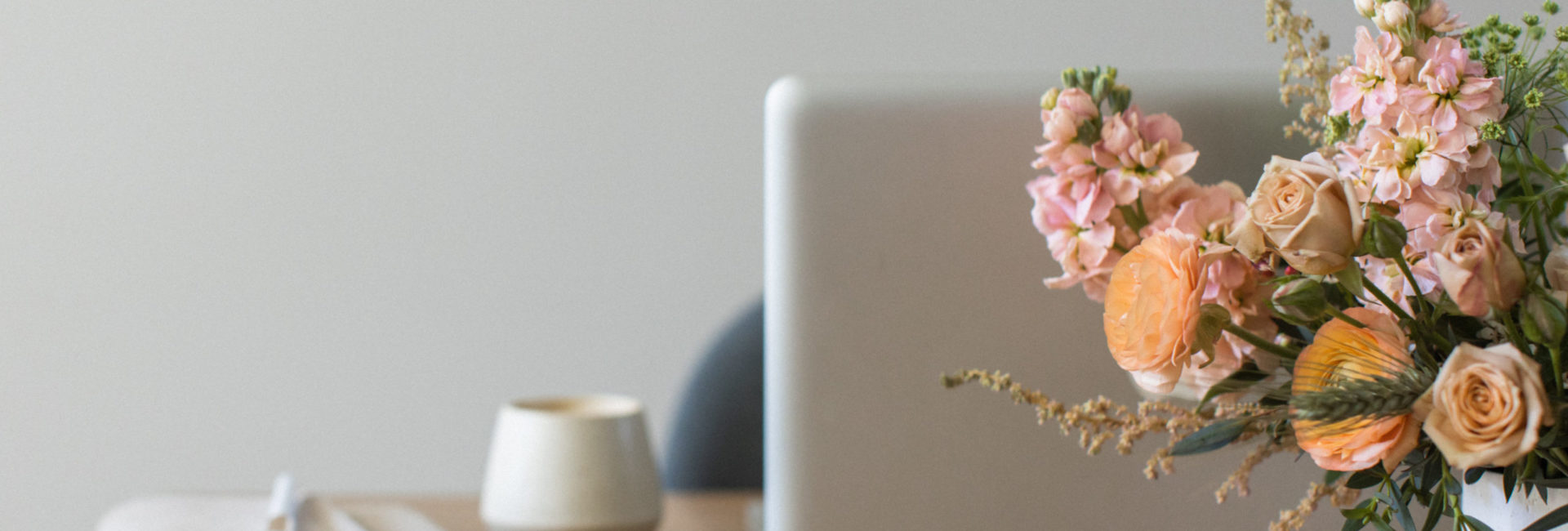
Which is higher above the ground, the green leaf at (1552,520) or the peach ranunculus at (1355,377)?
the peach ranunculus at (1355,377)

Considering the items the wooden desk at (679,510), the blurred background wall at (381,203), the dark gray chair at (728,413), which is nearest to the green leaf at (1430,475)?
the wooden desk at (679,510)

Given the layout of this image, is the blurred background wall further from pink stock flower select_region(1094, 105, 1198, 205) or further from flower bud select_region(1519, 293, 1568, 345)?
flower bud select_region(1519, 293, 1568, 345)

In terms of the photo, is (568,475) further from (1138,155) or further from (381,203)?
(381,203)

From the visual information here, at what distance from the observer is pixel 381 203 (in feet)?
7.27

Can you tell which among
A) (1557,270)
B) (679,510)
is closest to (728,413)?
(679,510)

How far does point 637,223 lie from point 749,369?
964 mm

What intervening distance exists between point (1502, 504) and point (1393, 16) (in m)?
0.17

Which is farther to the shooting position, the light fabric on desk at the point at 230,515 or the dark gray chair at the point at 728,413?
the dark gray chair at the point at 728,413

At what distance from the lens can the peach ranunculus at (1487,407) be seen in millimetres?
332

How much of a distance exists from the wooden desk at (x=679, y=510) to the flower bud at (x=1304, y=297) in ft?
2.33

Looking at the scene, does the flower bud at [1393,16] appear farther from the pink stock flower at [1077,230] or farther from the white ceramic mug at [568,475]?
the white ceramic mug at [568,475]

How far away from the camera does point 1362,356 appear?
378 mm

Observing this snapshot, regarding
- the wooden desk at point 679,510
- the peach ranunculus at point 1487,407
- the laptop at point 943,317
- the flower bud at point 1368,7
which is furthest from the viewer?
the wooden desk at point 679,510

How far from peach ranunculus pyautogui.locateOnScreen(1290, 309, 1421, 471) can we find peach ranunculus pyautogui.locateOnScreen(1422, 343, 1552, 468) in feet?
0.06
